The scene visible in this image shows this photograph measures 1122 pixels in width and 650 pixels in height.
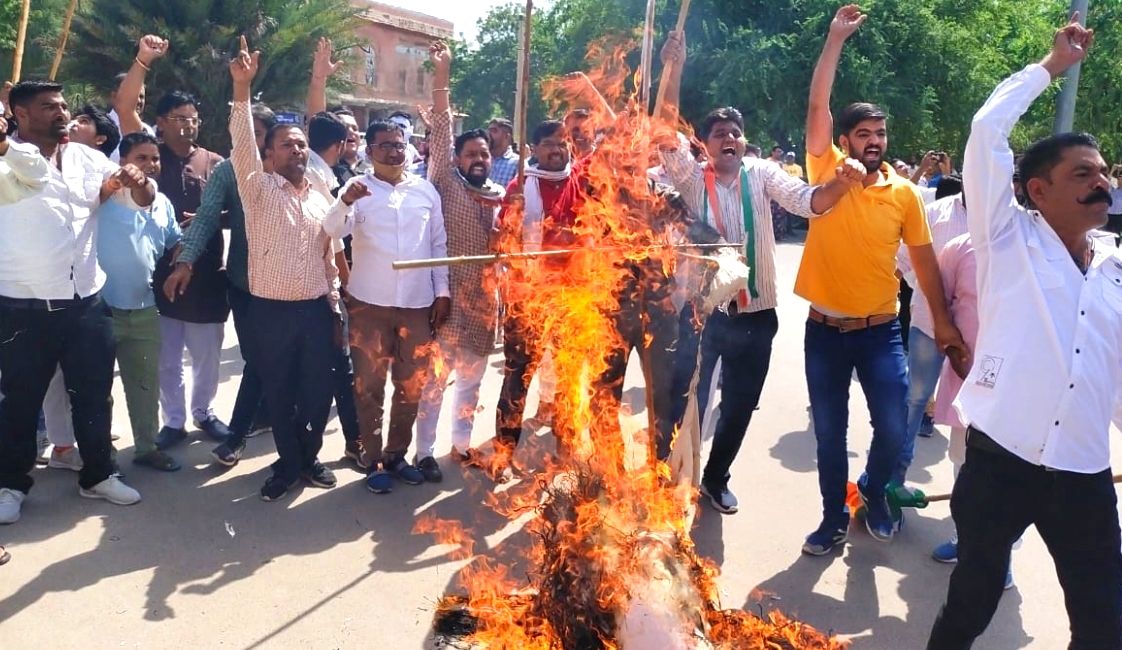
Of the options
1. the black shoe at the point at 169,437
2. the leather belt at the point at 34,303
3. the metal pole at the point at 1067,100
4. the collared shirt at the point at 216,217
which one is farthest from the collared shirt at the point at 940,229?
the metal pole at the point at 1067,100

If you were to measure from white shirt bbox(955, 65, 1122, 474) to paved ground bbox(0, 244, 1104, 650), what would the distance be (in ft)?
4.38

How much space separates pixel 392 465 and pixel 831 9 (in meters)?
20.2

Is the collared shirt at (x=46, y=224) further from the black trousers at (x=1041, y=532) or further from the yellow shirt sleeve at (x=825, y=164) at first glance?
the black trousers at (x=1041, y=532)

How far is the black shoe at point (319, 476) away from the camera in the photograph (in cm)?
495

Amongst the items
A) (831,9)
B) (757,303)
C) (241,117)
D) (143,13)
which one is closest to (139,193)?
(241,117)

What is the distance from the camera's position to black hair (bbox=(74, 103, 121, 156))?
555 centimetres

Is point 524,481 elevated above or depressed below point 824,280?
below

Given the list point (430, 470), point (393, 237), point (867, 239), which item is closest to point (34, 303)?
point (393, 237)

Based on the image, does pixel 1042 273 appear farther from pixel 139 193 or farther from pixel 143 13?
pixel 143 13

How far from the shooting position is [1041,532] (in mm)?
2742

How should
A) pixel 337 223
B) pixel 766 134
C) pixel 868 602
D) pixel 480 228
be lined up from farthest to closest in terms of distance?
pixel 766 134 → pixel 480 228 → pixel 337 223 → pixel 868 602

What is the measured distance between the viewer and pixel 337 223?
14.8 ft

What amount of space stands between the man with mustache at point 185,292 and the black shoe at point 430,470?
4.77ft

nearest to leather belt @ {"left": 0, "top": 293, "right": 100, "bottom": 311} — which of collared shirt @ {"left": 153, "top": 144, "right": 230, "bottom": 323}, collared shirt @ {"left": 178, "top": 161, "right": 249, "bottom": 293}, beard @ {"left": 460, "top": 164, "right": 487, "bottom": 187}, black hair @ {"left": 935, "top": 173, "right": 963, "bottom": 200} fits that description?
collared shirt @ {"left": 178, "top": 161, "right": 249, "bottom": 293}
